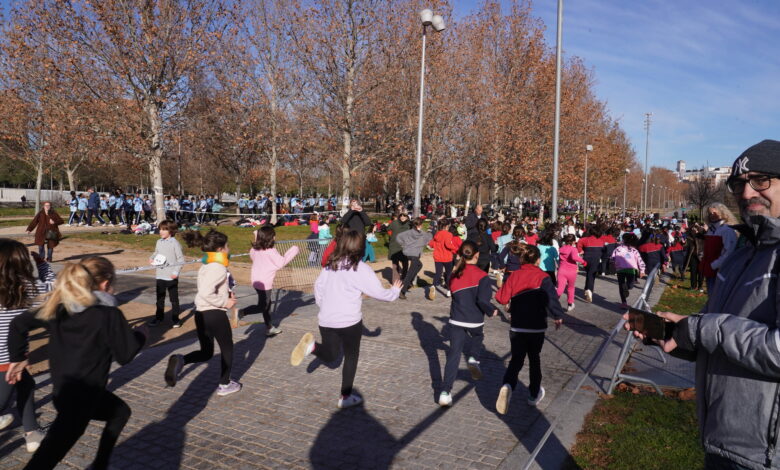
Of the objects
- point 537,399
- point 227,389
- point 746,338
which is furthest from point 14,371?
point 537,399

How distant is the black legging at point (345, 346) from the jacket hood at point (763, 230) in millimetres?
3861

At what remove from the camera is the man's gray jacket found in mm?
1898

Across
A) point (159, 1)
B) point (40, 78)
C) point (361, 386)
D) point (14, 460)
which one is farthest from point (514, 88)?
point (14, 460)

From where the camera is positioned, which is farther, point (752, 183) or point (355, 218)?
point (355, 218)

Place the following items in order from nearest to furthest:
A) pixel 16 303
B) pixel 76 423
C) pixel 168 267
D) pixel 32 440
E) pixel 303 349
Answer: pixel 76 423 → pixel 16 303 → pixel 32 440 → pixel 303 349 → pixel 168 267

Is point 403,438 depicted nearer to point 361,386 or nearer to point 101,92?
point 361,386

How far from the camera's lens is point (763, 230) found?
2027mm

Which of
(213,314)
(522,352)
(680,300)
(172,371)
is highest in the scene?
(213,314)

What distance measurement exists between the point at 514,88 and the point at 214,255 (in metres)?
32.8

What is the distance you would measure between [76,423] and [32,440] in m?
1.49

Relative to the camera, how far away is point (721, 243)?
7246mm

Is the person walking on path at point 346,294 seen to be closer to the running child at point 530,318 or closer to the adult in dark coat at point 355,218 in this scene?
the running child at point 530,318

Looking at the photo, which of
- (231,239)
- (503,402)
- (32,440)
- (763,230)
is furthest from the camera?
(231,239)

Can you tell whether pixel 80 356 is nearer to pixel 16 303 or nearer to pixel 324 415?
pixel 16 303
